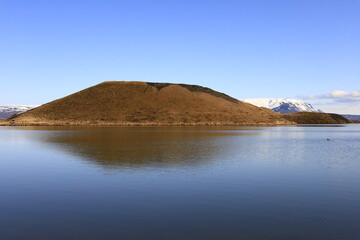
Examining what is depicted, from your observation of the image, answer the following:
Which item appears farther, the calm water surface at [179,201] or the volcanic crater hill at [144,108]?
the volcanic crater hill at [144,108]

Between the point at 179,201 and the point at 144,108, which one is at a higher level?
the point at 144,108

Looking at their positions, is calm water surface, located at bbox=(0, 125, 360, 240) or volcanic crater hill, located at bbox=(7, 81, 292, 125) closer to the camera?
calm water surface, located at bbox=(0, 125, 360, 240)

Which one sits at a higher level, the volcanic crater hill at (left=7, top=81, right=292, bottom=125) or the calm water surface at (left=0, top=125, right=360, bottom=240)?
the volcanic crater hill at (left=7, top=81, right=292, bottom=125)

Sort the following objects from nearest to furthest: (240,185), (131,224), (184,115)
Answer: (131,224) → (240,185) → (184,115)

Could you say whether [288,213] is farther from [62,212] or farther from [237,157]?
[237,157]

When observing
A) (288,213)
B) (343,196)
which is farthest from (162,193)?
(343,196)

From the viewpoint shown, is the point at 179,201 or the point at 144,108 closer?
the point at 179,201

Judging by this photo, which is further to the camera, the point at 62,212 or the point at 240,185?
the point at 240,185

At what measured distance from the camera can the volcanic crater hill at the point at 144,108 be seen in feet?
476

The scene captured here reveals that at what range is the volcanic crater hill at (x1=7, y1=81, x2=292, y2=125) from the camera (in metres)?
145

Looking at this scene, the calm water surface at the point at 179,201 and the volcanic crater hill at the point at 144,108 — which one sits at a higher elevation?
the volcanic crater hill at the point at 144,108

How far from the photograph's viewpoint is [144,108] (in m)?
156

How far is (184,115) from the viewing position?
151875mm

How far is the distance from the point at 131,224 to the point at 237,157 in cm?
1835
